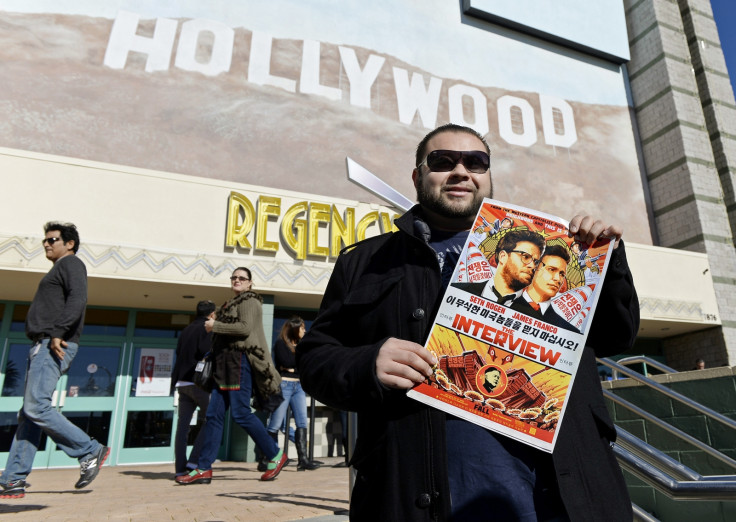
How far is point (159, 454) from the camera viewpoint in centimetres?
1008

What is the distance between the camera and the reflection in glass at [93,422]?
31.9ft

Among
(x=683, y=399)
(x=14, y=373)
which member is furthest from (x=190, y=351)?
(x=14, y=373)

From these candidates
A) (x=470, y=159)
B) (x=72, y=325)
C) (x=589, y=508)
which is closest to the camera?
(x=589, y=508)

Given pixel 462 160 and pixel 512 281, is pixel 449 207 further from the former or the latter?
pixel 512 281

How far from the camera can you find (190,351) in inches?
226

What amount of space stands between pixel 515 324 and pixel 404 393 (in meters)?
0.33

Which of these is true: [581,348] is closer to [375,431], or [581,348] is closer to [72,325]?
[375,431]

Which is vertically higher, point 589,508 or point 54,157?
point 54,157

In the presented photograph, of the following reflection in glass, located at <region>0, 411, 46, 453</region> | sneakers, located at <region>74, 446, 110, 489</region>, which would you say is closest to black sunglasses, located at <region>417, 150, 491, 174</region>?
sneakers, located at <region>74, 446, 110, 489</region>

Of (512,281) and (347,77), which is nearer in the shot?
(512,281)

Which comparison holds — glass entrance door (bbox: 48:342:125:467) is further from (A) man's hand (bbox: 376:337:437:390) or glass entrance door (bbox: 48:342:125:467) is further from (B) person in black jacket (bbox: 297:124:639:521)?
(A) man's hand (bbox: 376:337:437:390)

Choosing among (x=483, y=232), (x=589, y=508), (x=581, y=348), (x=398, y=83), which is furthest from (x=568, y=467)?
(x=398, y=83)

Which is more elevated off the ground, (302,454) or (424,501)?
(424,501)

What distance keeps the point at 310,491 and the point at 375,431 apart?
400 centimetres
